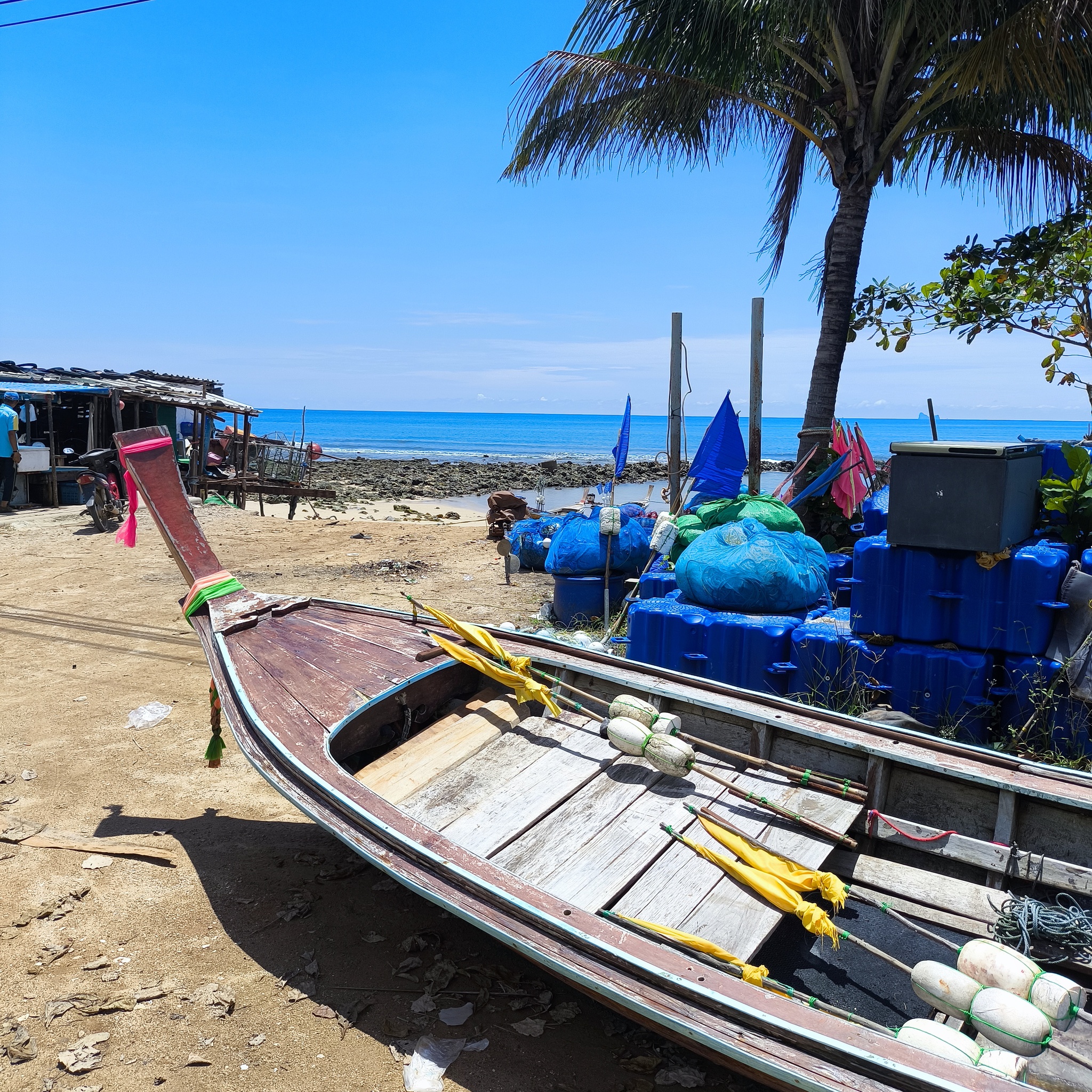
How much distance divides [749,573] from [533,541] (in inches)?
221

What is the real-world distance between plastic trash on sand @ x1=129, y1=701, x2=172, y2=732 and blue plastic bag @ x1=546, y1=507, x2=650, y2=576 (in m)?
3.80

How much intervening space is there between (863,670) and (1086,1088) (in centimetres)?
311

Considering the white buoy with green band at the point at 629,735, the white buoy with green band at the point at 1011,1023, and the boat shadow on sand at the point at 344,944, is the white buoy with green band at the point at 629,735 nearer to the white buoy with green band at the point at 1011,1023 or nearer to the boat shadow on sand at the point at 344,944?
the boat shadow on sand at the point at 344,944

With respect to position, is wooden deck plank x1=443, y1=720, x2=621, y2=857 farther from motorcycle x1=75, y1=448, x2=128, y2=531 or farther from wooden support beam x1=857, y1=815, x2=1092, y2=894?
motorcycle x1=75, y1=448, x2=128, y2=531

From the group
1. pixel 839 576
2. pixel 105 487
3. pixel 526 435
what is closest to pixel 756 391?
pixel 839 576

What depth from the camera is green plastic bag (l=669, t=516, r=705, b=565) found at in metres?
8.26

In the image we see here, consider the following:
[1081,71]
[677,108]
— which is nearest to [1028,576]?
[1081,71]

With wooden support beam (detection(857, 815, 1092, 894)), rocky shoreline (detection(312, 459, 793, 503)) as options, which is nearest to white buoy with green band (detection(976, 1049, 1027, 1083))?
wooden support beam (detection(857, 815, 1092, 894))

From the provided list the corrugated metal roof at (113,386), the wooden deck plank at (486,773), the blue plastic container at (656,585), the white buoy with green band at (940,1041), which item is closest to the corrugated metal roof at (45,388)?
the corrugated metal roof at (113,386)

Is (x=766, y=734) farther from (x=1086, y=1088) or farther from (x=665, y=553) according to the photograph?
(x=665, y=553)

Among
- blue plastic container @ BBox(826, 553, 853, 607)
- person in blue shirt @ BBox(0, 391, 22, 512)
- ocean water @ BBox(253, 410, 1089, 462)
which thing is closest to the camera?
blue plastic container @ BBox(826, 553, 853, 607)

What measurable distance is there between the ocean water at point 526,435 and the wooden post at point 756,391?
573 inches

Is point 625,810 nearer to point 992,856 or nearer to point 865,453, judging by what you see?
point 992,856

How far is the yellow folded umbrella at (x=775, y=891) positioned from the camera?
2982mm
